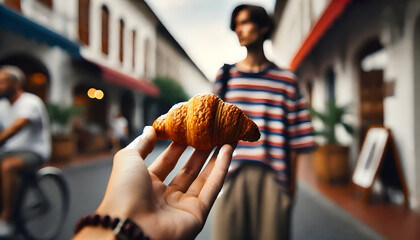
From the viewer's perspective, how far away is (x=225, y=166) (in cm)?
144

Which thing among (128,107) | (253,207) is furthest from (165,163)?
(128,107)

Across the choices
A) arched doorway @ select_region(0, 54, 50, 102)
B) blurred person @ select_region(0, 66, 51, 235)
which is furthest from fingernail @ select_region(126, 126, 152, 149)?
arched doorway @ select_region(0, 54, 50, 102)

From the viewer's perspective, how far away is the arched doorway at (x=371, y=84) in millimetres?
6656

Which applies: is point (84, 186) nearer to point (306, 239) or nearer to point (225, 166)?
point (306, 239)

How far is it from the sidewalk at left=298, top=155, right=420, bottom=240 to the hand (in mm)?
3290

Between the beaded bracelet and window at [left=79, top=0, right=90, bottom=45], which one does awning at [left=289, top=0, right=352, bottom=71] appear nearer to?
the beaded bracelet

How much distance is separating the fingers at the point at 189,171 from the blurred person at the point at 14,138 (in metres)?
2.47

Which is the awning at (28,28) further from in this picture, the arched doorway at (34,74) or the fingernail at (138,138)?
the fingernail at (138,138)

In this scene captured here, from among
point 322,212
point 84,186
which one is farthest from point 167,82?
point 322,212

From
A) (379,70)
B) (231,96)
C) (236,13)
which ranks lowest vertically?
(231,96)

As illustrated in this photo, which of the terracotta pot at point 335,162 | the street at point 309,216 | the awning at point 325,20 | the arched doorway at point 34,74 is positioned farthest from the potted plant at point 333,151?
the arched doorway at point 34,74

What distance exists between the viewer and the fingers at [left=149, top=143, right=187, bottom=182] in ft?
4.96

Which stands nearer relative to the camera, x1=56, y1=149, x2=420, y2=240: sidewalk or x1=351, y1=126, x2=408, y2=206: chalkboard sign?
x1=56, y1=149, x2=420, y2=240: sidewalk

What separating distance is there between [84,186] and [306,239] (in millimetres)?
4745
